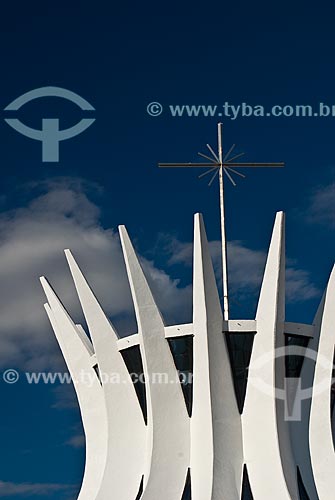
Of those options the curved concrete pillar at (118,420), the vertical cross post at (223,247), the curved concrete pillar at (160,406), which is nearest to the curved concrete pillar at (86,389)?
the curved concrete pillar at (118,420)

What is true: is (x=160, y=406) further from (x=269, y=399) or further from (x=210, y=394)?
(x=269, y=399)

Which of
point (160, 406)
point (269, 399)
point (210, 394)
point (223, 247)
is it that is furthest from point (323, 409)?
point (223, 247)

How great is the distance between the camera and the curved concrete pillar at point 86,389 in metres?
37.2

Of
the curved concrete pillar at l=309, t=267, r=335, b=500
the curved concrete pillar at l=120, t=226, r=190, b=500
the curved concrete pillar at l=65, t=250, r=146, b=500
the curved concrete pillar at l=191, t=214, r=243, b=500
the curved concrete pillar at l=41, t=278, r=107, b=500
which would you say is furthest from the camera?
the curved concrete pillar at l=41, t=278, r=107, b=500

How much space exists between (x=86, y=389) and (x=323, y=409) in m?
9.29

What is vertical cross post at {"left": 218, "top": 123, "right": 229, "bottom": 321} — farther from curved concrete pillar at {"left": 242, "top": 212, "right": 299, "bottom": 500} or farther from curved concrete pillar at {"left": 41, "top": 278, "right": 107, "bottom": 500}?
curved concrete pillar at {"left": 41, "top": 278, "right": 107, "bottom": 500}

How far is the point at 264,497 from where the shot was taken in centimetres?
3384

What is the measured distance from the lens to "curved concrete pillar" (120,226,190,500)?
34.4m

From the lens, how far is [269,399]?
1364 inches

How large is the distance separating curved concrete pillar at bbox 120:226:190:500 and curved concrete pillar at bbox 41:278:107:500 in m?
2.86

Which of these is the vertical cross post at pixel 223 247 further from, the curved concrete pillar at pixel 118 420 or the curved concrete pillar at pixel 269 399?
the curved concrete pillar at pixel 118 420

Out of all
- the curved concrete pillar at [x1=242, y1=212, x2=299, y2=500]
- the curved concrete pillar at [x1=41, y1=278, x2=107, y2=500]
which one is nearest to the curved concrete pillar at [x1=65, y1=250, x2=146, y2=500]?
the curved concrete pillar at [x1=41, y1=278, x2=107, y2=500]

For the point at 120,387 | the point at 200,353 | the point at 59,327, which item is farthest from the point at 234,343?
the point at 59,327

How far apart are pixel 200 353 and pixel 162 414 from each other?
261 centimetres
